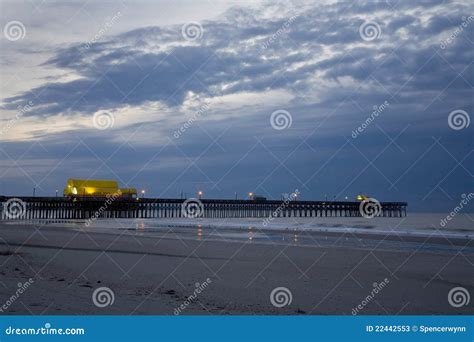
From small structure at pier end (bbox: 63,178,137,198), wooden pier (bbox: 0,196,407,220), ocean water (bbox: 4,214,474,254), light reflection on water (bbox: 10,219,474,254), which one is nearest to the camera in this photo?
light reflection on water (bbox: 10,219,474,254)

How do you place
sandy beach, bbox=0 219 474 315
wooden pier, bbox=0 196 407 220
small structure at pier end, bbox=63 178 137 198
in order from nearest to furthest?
1. sandy beach, bbox=0 219 474 315
2. wooden pier, bbox=0 196 407 220
3. small structure at pier end, bbox=63 178 137 198

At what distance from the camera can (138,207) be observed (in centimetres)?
7194

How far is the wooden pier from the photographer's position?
64.9m

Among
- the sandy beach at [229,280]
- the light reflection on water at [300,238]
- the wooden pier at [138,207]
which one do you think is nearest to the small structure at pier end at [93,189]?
the wooden pier at [138,207]

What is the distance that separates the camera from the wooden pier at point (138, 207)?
6494cm

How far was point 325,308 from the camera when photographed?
24.3 ft

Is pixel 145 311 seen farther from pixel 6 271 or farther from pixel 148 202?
pixel 148 202

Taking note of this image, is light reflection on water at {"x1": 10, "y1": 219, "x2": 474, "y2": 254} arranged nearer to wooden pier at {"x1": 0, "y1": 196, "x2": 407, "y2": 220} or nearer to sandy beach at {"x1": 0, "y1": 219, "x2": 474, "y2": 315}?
sandy beach at {"x1": 0, "y1": 219, "x2": 474, "y2": 315}

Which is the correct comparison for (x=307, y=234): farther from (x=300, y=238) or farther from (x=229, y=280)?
(x=229, y=280)

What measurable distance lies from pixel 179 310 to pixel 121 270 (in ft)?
14.5

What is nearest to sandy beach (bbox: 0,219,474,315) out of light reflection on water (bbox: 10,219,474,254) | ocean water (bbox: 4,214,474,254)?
light reflection on water (bbox: 10,219,474,254)

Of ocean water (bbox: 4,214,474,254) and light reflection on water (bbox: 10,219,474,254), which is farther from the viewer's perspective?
ocean water (bbox: 4,214,474,254)

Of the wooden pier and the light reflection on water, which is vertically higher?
the wooden pier

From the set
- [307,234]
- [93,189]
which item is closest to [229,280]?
[307,234]
